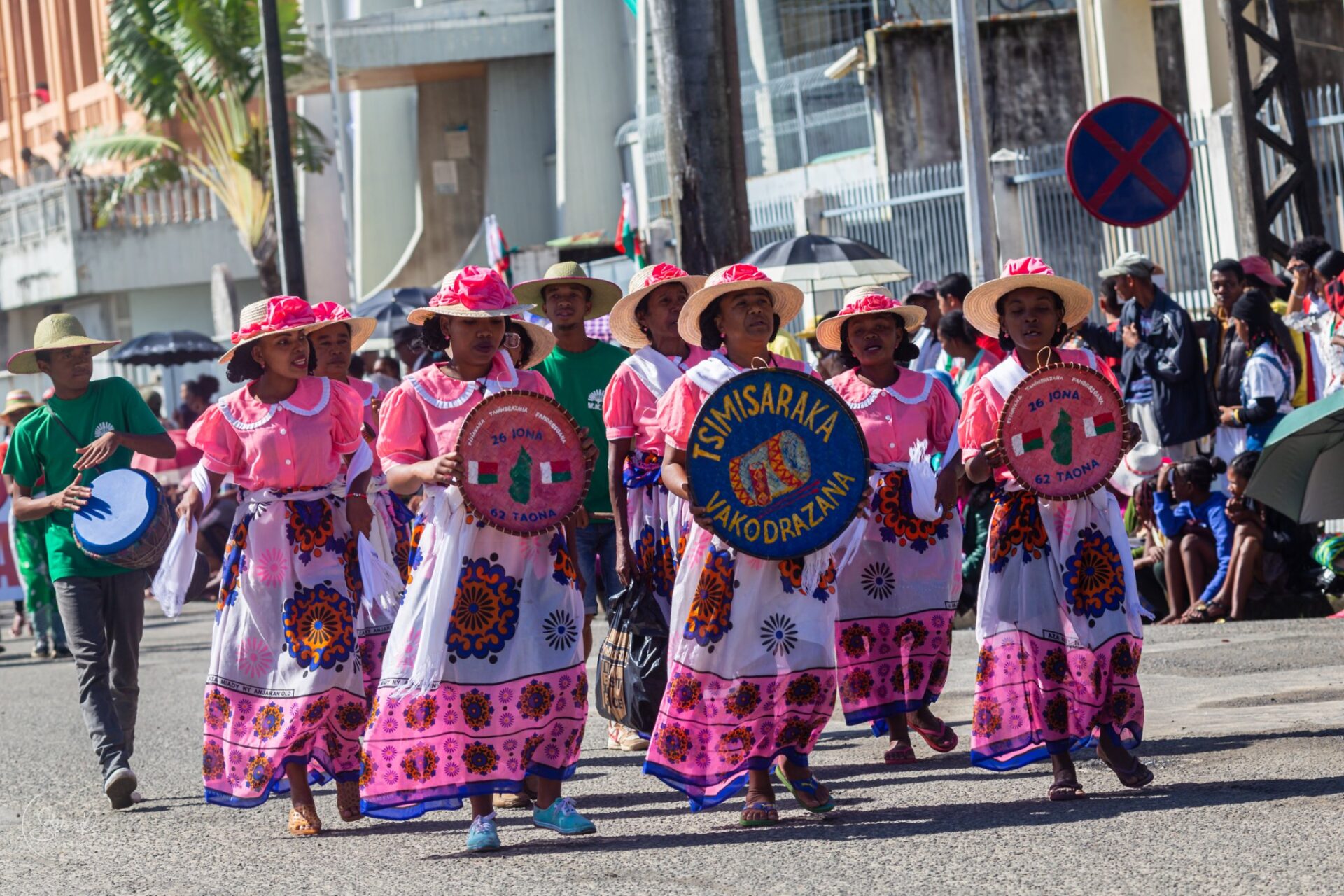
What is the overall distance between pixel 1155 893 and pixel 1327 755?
2.17 m

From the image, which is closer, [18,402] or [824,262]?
[824,262]

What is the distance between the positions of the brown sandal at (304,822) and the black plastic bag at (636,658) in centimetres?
129

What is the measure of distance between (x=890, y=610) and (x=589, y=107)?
74.8ft

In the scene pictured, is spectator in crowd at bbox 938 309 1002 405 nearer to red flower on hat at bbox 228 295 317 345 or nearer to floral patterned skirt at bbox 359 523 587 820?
red flower on hat at bbox 228 295 317 345

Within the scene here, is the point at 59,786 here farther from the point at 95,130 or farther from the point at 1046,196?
the point at 95,130

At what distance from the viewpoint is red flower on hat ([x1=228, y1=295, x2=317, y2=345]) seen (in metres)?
7.60

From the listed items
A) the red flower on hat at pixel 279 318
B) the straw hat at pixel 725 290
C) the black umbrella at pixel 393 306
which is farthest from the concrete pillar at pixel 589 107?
the straw hat at pixel 725 290

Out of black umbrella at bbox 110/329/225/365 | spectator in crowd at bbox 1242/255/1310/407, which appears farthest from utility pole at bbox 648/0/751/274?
black umbrella at bbox 110/329/225/365

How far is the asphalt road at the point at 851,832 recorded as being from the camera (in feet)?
19.7

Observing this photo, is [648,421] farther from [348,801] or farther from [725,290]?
[348,801]

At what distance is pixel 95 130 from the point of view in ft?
130

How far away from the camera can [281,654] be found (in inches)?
296

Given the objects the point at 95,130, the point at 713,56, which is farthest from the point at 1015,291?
the point at 95,130

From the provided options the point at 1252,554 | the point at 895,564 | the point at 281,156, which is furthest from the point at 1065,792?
the point at 281,156
